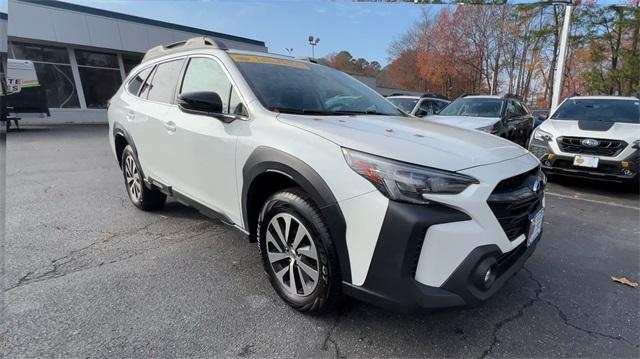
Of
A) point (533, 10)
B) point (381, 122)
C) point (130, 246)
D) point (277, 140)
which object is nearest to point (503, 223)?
point (381, 122)

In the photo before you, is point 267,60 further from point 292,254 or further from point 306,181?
point 292,254

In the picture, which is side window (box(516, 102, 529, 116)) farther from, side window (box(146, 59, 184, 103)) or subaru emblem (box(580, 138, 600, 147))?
side window (box(146, 59, 184, 103))

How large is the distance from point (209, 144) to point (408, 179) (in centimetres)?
167

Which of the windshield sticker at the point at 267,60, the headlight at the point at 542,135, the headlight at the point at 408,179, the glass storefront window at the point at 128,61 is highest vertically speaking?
the glass storefront window at the point at 128,61

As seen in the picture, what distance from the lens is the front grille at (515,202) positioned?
203cm

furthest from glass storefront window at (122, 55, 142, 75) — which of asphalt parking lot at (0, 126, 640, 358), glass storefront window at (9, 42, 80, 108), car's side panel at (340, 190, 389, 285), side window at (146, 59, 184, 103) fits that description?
car's side panel at (340, 190, 389, 285)

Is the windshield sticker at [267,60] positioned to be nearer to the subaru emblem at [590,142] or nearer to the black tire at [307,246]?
the black tire at [307,246]

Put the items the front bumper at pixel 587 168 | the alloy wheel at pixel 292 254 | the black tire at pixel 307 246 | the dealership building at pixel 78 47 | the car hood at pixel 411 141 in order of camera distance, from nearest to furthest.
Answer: the car hood at pixel 411 141 < the black tire at pixel 307 246 < the alloy wheel at pixel 292 254 < the front bumper at pixel 587 168 < the dealership building at pixel 78 47

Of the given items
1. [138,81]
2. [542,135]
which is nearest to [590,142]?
[542,135]

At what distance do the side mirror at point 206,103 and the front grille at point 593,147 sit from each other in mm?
5674

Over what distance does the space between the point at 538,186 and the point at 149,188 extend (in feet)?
12.2

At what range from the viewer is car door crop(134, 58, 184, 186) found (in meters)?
3.51

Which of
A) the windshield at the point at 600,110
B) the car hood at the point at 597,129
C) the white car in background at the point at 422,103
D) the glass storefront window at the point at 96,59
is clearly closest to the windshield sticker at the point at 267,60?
the car hood at the point at 597,129

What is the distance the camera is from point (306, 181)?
7.05 ft
